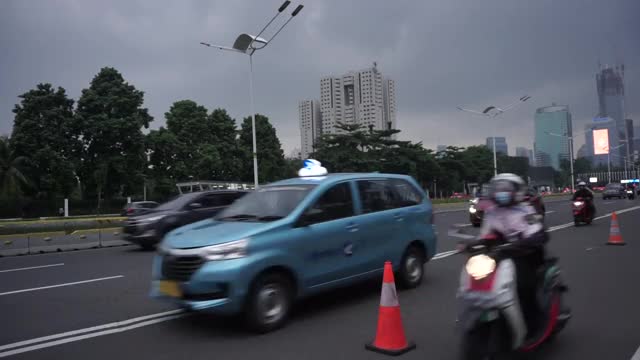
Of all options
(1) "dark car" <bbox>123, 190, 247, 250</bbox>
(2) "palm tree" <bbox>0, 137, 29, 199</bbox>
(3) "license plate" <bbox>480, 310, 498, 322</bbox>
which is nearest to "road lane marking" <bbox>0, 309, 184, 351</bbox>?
(3) "license plate" <bbox>480, 310, 498, 322</bbox>

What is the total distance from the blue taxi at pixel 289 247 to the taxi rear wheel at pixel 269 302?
0.01 metres

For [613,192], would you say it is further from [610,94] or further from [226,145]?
[610,94]

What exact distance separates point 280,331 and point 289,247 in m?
0.93

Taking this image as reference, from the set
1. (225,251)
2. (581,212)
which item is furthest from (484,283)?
(581,212)

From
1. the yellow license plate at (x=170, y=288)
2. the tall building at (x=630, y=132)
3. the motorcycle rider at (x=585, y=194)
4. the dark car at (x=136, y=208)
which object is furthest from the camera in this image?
the tall building at (x=630, y=132)

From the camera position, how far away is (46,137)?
118 ft

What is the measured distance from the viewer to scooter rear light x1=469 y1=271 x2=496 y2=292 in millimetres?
3860

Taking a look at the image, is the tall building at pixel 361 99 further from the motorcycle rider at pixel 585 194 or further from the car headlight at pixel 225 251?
the car headlight at pixel 225 251

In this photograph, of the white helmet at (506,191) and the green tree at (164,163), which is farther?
the green tree at (164,163)

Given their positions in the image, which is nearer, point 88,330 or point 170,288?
point 170,288

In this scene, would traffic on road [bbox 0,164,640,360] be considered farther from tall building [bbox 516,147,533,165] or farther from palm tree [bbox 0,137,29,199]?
tall building [bbox 516,147,533,165]

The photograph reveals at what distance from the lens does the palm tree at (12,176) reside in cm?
3650

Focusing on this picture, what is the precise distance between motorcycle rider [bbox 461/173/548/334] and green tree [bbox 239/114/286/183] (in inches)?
1951

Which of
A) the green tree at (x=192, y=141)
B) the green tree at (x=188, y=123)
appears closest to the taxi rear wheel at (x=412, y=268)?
the green tree at (x=192, y=141)
